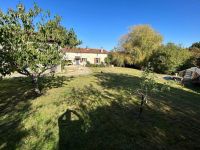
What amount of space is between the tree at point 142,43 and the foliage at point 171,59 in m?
4.76

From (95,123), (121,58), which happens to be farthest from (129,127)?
(121,58)

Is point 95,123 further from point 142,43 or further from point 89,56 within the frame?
point 89,56

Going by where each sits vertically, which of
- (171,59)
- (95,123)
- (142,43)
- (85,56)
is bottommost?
(95,123)

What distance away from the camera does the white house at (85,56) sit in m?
48.5

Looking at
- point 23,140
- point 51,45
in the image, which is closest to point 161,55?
point 51,45

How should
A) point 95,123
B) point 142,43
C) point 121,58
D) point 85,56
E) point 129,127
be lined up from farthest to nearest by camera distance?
point 85,56 < point 121,58 < point 142,43 < point 95,123 < point 129,127

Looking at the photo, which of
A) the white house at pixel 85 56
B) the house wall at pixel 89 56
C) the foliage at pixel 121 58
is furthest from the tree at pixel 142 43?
the white house at pixel 85 56

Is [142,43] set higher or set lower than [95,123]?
higher

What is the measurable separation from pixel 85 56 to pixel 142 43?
17307 millimetres

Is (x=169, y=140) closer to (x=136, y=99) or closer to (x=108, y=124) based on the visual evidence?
(x=108, y=124)

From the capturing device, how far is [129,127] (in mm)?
8438

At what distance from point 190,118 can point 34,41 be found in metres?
11.5

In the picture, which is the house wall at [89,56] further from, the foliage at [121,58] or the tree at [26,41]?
the tree at [26,41]

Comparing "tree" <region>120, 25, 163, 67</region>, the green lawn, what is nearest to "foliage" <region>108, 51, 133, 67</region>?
"tree" <region>120, 25, 163, 67</region>
